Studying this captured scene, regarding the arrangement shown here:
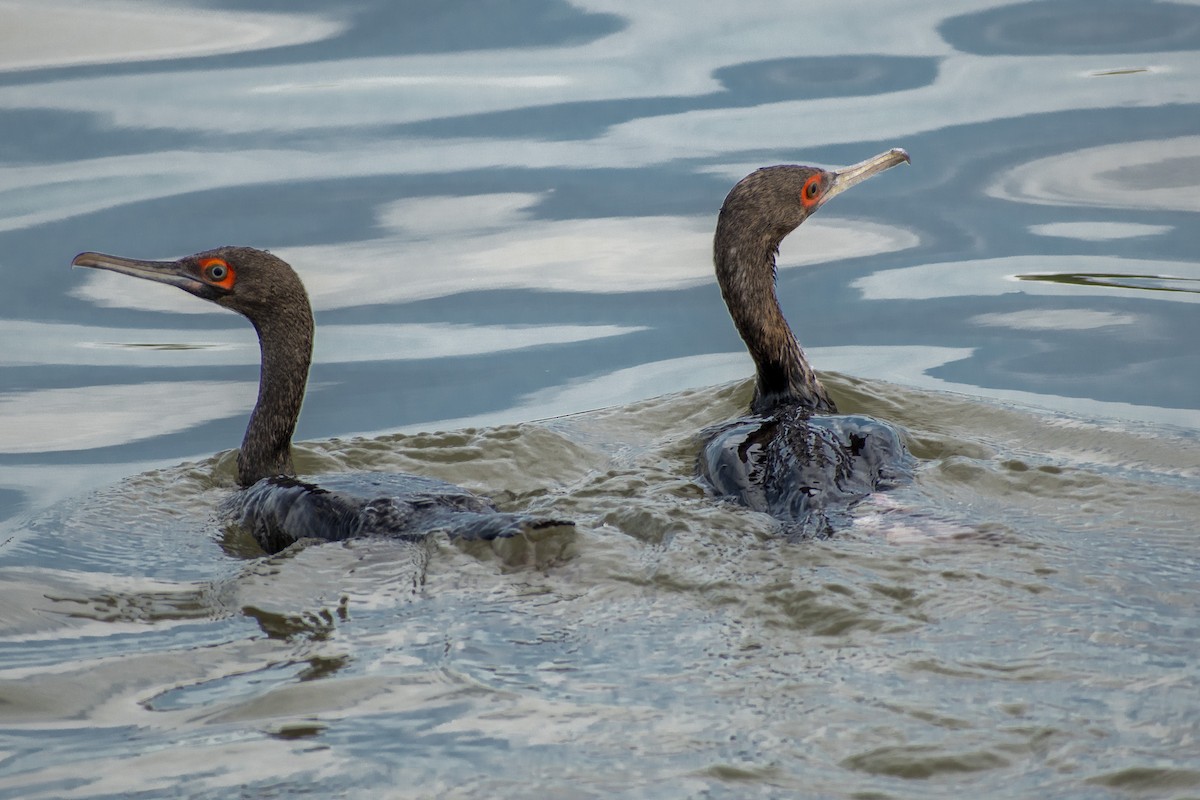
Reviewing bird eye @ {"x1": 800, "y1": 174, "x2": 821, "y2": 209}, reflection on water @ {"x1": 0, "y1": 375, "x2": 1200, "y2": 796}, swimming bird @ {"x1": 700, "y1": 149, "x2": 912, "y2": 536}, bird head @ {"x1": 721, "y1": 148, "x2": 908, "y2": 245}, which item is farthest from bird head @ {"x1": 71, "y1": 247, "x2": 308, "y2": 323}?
bird eye @ {"x1": 800, "y1": 174, "x2": 821, "y2": 209}

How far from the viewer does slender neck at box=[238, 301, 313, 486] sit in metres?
7.18

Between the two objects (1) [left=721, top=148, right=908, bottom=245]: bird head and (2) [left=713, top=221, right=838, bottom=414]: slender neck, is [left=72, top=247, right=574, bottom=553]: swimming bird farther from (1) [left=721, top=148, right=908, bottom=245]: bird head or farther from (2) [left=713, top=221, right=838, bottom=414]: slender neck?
(1) [left=721, top=148, right=908, bottom=245]: bird head

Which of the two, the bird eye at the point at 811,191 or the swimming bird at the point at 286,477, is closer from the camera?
the swimming bird at the point at 286,477

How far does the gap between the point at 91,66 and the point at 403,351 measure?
4.67 metres

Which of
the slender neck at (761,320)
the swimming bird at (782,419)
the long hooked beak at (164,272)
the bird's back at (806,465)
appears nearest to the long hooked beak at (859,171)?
the swimming bird at (782,419)

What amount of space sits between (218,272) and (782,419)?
2.63 m

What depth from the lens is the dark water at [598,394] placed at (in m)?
4.52

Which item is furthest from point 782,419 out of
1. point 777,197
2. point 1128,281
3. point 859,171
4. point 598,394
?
point 1128,281

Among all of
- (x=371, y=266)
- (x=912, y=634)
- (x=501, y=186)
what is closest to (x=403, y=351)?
(x=371, y=266)

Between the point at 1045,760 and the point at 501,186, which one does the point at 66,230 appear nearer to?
the point at 501,186

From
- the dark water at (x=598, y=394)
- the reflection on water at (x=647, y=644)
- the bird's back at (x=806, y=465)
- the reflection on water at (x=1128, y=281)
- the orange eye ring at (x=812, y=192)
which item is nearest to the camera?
the reflection on water at (x=647, y=644)

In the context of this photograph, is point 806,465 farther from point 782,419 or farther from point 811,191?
point 811,191

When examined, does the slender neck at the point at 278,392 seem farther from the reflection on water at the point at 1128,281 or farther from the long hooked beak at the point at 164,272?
the reflection on water at the point at 1128,281

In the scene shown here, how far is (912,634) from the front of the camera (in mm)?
5023
